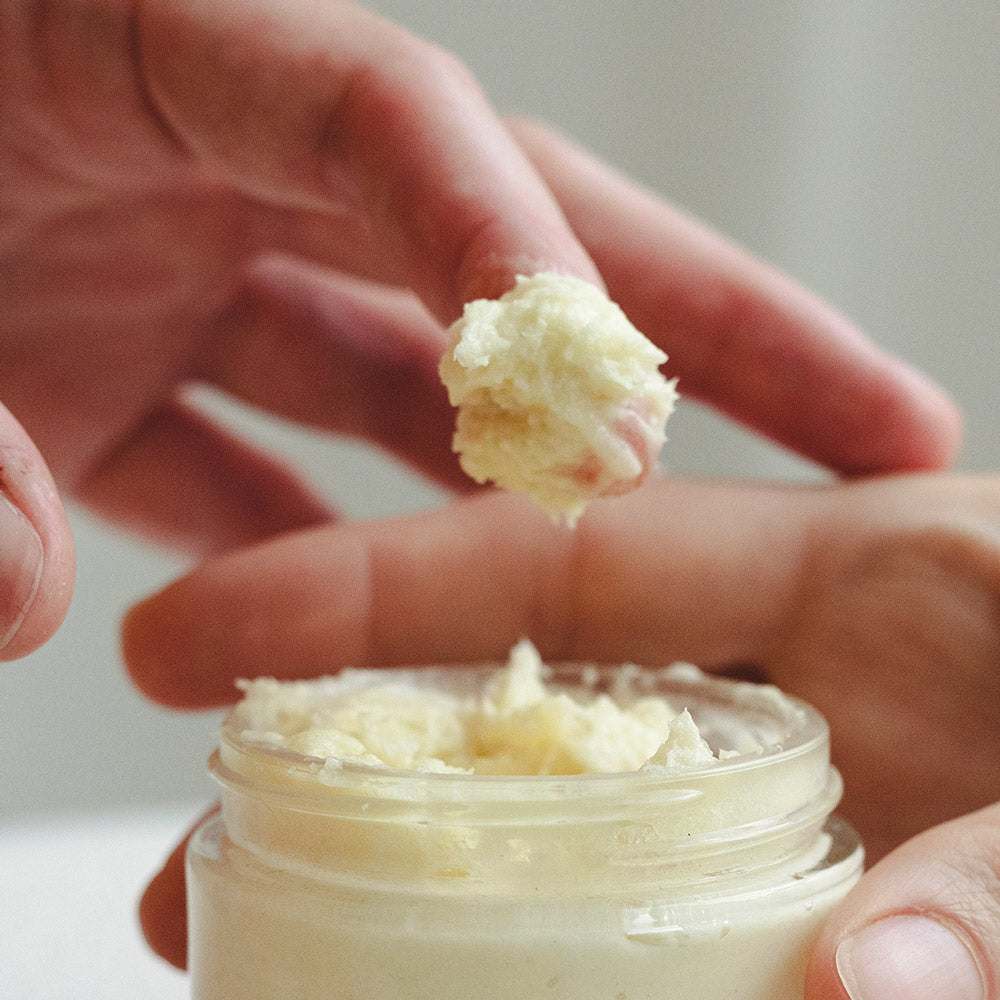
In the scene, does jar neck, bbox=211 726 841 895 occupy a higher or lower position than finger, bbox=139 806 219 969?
higher

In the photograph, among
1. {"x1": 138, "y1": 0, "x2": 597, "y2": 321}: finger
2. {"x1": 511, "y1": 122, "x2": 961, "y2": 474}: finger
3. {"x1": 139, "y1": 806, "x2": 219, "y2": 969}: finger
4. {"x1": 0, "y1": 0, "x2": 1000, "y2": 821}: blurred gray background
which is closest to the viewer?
{"x1": 138, "y1": 0, "x2": 597, "y2": 321}: finger

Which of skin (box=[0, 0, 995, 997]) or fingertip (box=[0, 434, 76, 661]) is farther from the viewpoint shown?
skin (box=[0, 0, 995, 997])

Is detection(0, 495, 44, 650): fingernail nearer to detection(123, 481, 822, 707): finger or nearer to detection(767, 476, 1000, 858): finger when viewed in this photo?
detection(123, 481, 822, 707): finger

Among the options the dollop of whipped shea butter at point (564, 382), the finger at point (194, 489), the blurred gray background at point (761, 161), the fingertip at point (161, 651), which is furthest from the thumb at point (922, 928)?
the blurred gray background at point (761, 161)

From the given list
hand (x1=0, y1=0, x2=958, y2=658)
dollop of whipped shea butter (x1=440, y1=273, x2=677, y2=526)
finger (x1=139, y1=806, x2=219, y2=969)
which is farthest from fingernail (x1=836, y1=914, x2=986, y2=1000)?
finger (x1=139, y1=806, x2=219, y2=969)

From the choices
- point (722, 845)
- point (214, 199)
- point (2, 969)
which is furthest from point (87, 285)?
point (722, 845)
